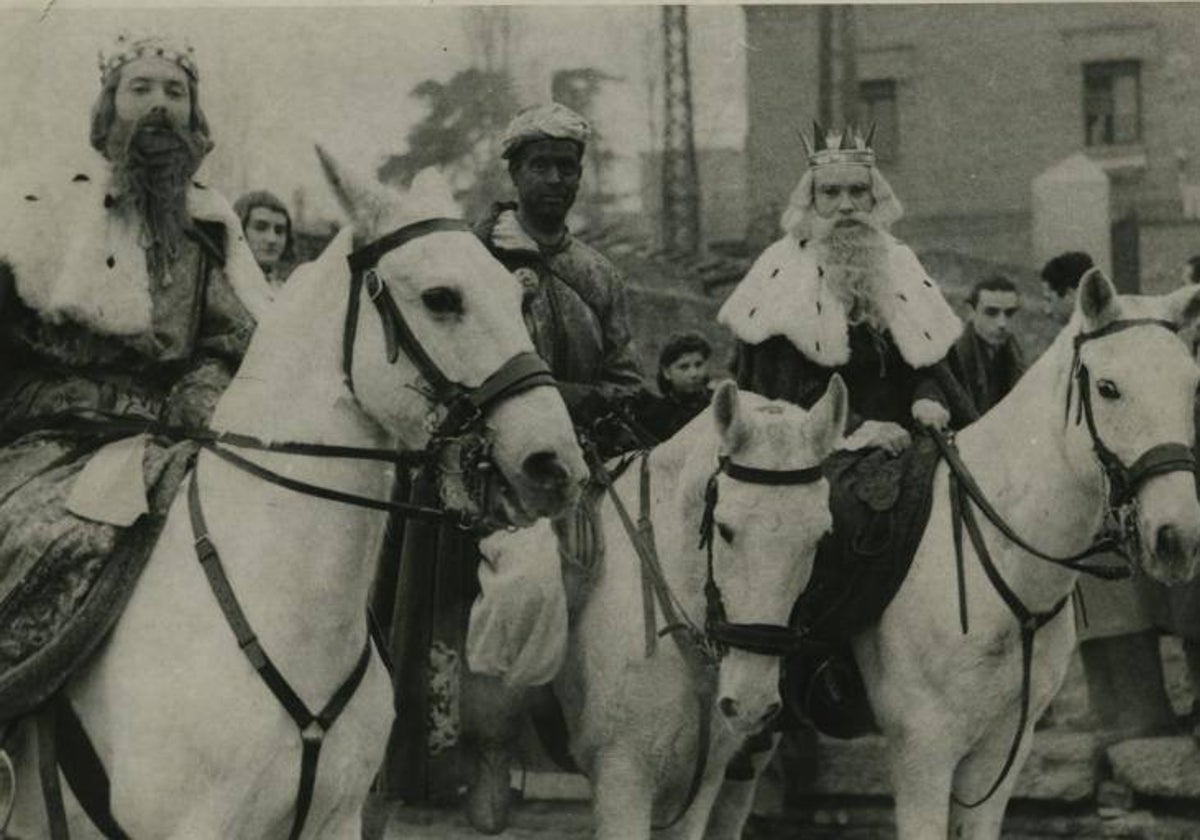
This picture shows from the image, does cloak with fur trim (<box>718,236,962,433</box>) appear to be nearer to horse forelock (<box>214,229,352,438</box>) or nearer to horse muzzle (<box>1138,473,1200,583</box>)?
horse muzzle (<box>1138,473,1200,583</box>)

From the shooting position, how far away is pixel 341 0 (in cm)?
873

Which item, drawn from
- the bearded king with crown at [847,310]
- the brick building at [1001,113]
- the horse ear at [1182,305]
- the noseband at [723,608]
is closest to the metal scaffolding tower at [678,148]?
the brick building at [1001,113]

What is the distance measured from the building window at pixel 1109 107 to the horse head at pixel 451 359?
39.2 ft

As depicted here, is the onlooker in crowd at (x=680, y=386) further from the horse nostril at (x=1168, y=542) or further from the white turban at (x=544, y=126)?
the horse nostril at (x=1168, y=542)

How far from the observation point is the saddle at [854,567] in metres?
6.18

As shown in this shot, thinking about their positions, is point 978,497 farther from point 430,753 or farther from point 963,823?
point 430,753

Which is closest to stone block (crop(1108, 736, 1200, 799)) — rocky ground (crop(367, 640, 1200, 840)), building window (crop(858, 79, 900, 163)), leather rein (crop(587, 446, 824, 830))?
rocky ground (crop(367, 640, 1200, 840))

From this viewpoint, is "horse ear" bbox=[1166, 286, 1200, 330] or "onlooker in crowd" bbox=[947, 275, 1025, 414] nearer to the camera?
"horse ear" bbox=[1166, 286, 1200, 330]

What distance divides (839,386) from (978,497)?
826mm

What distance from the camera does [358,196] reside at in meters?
4.16

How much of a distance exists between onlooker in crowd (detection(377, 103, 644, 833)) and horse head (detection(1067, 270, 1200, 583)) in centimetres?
171

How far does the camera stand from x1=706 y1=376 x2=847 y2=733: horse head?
5379 mm

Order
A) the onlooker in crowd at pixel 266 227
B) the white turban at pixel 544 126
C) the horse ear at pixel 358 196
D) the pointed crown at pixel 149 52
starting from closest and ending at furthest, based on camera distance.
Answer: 1. the horse ear at pixel 358 196
2. the pointed crown at pixel 149 52
3. the white turban at pixel 544 126
4. the onlooker in crowd at pixel 266 227

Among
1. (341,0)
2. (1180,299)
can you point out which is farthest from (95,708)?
(341,0)
